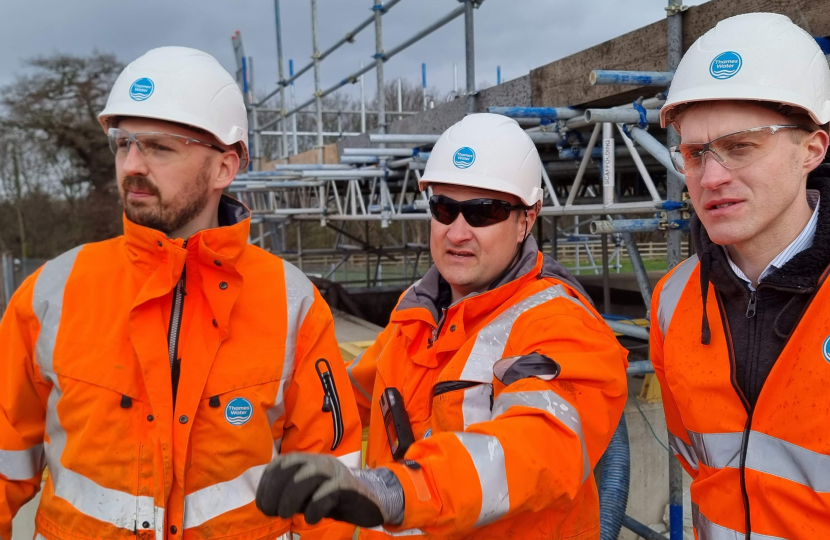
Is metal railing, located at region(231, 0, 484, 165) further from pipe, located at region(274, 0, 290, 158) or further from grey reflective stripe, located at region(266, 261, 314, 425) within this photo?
grey reflective stripe, located at region(266, 261, 314, 425)

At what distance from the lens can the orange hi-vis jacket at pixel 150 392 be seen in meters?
1.88

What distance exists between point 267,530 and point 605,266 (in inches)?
253

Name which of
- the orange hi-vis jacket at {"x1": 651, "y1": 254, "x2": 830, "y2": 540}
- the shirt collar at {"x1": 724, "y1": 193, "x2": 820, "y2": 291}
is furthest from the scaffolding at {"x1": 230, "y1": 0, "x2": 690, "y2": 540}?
the orange hi-vis jacket at {"x1": 651, "y1": 254, "x2": 830, "y2": 540}

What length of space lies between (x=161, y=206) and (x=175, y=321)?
36cm

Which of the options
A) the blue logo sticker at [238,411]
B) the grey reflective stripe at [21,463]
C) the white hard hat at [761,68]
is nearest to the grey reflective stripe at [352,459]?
the blue logo sticker at [238,411]

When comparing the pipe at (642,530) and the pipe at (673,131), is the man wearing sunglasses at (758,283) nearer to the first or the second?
the pipe at (673,131)

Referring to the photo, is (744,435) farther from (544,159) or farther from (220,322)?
(544,159)

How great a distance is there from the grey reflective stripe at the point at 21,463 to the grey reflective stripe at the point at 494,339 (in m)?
1.29

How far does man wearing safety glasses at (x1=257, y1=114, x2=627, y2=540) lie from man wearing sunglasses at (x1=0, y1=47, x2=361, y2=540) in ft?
1.05

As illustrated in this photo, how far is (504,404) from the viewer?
66.1 inches

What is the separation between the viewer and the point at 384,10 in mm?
7656

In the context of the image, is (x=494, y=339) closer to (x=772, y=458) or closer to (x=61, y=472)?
(x=772, y=458)

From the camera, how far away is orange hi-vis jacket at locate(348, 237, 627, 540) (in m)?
1.44

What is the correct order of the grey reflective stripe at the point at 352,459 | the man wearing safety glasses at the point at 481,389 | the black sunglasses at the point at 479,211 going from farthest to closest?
the black sunglasses at the point at 479,211 < the grey reflective stripe at the point at 352,459 < the man wearing safety glasses at the point at 481,389
